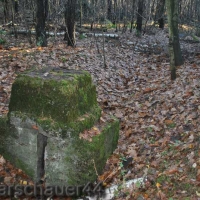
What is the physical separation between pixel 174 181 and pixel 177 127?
6.33 feet

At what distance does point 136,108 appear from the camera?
8016 millimetres

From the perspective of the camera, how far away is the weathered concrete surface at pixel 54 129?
5.02 m

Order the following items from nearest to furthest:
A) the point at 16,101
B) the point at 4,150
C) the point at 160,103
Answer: the point at 16,101 < the point at 4,150 < the point at 160,103

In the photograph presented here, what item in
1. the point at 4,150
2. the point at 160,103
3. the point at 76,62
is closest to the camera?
the point at 4,150

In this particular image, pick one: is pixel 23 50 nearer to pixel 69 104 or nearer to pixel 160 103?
pixel 160 103

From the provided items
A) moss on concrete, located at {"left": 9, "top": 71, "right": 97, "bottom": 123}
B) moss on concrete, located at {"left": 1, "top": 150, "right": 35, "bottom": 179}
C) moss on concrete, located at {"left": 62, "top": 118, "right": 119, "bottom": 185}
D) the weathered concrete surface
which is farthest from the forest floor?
moss on concrete, located at {"left": 9, "top": 71, "right": 97, "bottom": 123}

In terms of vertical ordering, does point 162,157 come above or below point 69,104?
below

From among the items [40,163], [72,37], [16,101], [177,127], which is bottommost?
[40,163]

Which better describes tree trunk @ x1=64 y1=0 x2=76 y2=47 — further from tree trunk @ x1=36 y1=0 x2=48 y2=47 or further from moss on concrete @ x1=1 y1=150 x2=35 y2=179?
moss on concrete @ x1=1 y1=150 x2=35 y2=179

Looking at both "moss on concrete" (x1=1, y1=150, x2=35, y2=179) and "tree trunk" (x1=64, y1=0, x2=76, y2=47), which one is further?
"tree trunk" (x1=64, y1=0, x2=76, y2=47)

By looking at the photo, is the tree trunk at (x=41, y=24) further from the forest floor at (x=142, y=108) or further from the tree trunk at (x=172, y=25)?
the tree trunk at (x=172, y=25)

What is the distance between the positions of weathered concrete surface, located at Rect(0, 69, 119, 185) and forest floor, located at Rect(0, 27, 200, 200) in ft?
1.39

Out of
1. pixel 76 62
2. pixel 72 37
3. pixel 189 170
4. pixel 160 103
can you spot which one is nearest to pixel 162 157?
pixel 189 170

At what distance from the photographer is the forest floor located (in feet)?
15.4
